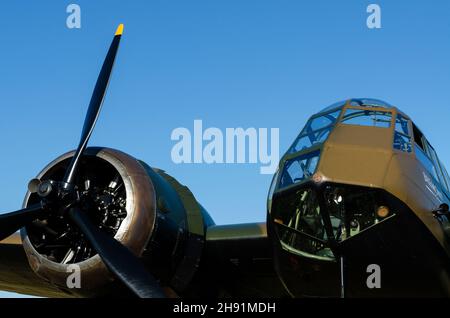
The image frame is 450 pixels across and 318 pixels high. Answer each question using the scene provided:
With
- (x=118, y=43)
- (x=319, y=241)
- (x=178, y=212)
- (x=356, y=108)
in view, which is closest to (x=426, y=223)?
(x=319, y=241)

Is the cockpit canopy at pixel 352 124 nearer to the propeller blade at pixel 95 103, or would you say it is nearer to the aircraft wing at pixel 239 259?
the aircraft wing at pixel 239 259

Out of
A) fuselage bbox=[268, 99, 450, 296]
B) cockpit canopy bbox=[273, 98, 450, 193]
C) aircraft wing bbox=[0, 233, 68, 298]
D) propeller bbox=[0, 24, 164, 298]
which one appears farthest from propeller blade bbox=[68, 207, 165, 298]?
aircraft wing bbox=[0, 233, 68, 298]

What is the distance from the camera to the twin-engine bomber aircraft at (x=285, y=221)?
7.47 m

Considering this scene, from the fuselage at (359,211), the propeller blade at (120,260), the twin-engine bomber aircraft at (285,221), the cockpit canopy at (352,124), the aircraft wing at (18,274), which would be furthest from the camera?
the aircraft wing at (18,274)

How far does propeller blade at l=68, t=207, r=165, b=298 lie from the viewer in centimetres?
817

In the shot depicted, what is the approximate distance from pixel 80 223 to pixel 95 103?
2555mm

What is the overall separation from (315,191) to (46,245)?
15.3 feet

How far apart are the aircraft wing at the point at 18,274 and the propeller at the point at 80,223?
7.71 feet

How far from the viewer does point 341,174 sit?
7273 mm

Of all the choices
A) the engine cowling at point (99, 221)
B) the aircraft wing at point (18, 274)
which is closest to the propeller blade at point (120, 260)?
the engine cowling at point (99, 221)

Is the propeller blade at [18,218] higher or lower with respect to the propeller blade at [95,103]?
lower

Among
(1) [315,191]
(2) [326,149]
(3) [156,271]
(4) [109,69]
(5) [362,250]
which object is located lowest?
(3) [156,271]

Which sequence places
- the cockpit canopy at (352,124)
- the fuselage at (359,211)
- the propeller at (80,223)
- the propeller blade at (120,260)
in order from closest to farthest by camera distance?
1. the fuselage at (359,211)
2. the cockpit canopy at (352,124)
3. the propeller blade at (120,260)
4. the propeller at (80,223)
